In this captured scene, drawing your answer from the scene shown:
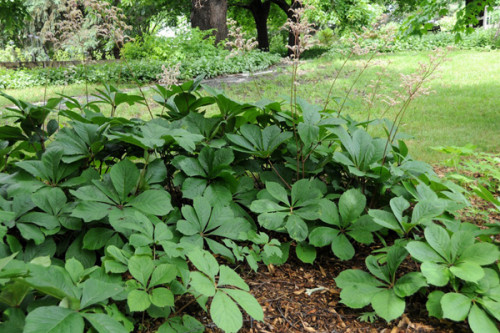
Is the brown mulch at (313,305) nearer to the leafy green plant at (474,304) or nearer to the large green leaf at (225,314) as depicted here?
the leafy green plant at (474,304)

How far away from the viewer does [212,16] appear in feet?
38.2

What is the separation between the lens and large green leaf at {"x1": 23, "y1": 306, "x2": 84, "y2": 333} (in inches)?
40.1

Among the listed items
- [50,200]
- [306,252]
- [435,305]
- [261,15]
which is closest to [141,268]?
[50,200]

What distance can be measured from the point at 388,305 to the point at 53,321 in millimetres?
1223

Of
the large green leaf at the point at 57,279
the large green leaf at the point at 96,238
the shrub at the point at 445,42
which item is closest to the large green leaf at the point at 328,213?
the large green leaf at the point at 96,238

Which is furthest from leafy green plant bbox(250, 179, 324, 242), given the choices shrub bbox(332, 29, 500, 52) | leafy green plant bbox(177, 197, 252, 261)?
shrub bbox(332, 29, 500, 52)

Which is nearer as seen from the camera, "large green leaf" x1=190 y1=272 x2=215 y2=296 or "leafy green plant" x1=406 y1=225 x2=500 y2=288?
"large green leaf" x1=190 y1=272 x2=215 y2=296

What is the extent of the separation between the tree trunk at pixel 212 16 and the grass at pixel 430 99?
11.4ft

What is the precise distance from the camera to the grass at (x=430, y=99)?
461cm

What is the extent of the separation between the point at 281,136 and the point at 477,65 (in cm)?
1043

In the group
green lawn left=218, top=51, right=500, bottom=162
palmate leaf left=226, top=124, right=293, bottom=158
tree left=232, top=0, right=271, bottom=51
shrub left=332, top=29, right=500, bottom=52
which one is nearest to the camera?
palmate leaf left=226, top=124, right=293, bottom=158

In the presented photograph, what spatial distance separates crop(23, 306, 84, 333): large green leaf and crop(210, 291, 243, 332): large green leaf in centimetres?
41

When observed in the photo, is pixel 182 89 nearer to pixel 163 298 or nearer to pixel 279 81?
pixel 163 298

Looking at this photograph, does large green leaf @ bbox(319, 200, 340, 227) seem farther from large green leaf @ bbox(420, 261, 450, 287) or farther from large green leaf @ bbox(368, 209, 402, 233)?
large green leaf @ bbox(420, 261, 450, 287)
